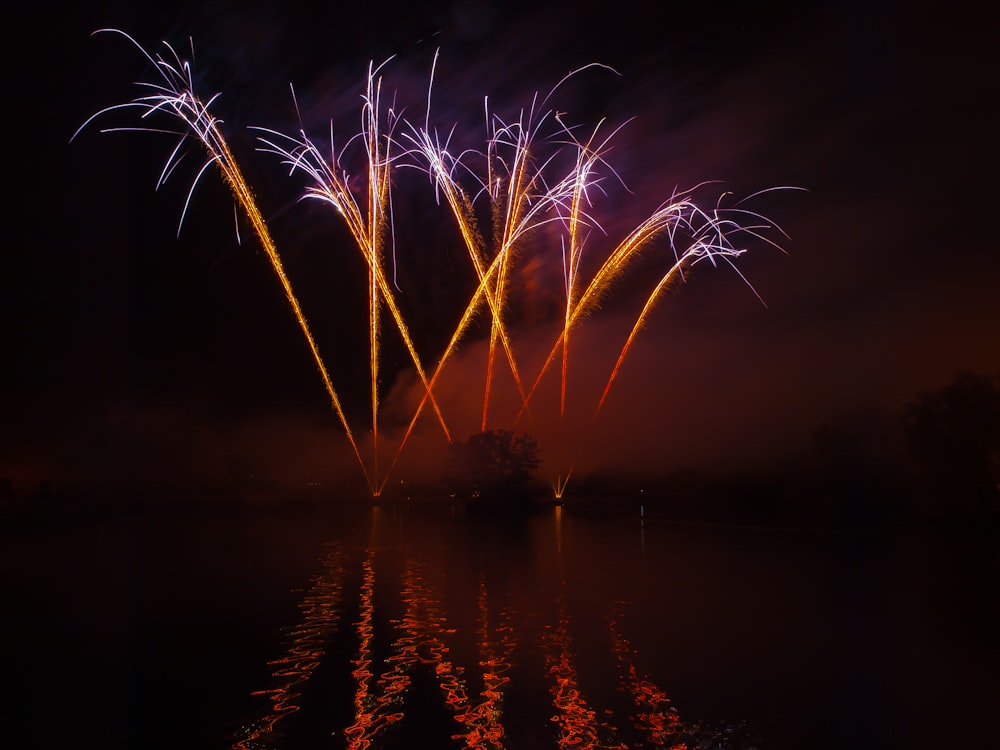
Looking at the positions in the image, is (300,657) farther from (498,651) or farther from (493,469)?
(493,469)

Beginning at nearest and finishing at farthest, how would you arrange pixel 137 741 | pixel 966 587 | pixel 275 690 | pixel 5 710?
pixel 137 741 → pixel 5 710 → pixel 275 690 → pixel 966 587

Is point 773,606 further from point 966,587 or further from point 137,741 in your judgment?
point 137,741

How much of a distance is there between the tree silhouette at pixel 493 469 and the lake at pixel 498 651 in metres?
35.0

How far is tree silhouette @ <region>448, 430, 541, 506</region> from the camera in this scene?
6203 centimetres

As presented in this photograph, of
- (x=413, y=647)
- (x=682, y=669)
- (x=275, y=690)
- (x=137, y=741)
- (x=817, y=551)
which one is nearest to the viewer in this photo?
(x=137, y=741)

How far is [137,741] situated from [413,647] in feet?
16.9

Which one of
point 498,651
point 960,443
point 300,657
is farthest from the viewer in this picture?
point 960,443

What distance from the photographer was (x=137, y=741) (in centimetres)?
897

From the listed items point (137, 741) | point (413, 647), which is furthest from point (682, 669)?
point (137, 741)

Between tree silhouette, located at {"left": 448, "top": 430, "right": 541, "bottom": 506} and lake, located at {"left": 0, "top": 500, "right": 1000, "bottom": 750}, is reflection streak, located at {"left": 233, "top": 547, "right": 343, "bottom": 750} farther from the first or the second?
tree silhouette, located at {"left": 448, "top": 430, "right": 541, "bottom": 506}

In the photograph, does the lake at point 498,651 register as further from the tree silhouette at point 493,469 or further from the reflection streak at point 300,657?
the tree silhouette at point 493,469

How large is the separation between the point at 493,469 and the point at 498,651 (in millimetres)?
49611

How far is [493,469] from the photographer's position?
205 ft

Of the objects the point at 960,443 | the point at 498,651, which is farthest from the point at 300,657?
the point at 960,443
